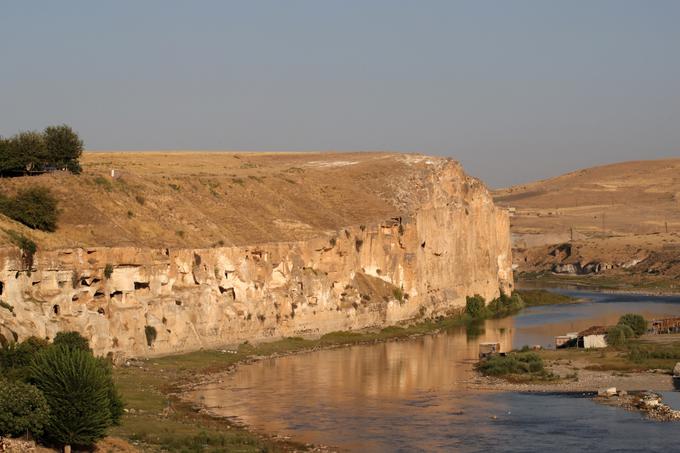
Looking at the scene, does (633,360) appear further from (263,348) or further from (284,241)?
(284,241)

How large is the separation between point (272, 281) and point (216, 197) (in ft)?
28.6

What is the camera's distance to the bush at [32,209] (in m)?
51.1

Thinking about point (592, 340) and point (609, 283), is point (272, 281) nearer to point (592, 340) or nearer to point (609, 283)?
point (592, 340)

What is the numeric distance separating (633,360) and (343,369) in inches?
466

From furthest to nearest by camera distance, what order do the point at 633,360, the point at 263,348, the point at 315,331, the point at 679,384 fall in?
the point at 315,331
the point at 263,348
the point at 633,360
the point at 679,384

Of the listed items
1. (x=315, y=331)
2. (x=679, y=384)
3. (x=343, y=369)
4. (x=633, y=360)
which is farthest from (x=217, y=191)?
(x=679, y=384)

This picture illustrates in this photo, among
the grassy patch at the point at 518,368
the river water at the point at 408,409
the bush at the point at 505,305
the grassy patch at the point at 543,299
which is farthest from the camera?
the grassy patch at the point at 543,299

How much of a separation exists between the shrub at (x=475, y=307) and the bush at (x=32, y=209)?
36837 mm

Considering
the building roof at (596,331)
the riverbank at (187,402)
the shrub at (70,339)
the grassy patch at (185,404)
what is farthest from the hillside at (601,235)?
the shrub at (70,339)

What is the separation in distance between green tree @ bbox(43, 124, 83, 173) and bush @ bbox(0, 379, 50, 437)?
33210 millimetres

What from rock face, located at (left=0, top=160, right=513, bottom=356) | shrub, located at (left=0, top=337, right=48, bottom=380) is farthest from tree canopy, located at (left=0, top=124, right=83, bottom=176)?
shrub, located at (left=0, top=337, right=48, bottom=380)

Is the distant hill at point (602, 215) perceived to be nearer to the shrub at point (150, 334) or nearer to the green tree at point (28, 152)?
the green tree at point (28, 152)

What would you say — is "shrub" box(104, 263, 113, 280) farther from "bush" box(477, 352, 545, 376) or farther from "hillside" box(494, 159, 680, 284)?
"hillside" box(494, 159, 680, 284)

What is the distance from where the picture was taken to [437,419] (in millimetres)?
40188
